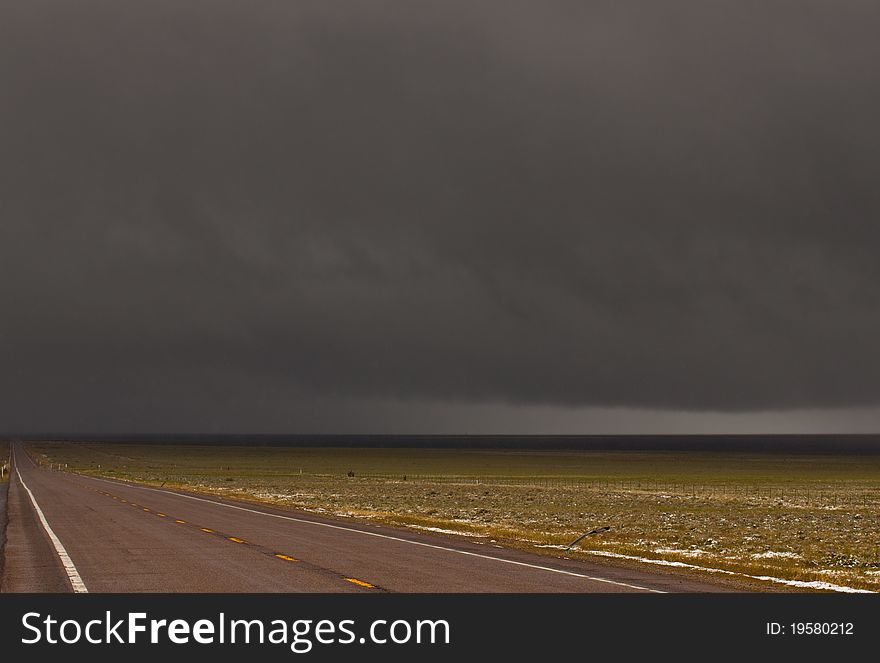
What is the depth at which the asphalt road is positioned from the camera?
52.1 ft

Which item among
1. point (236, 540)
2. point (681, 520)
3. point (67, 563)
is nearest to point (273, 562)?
point (67, 563)

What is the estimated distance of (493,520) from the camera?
41.6m

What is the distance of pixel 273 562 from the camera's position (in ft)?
64.7

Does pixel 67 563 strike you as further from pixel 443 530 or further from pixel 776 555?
pixel 776 555

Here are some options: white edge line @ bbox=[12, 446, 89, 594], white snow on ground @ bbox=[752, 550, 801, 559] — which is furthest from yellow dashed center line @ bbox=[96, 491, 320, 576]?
white snow on ground @ bbox=[752, 550, 801, 559]

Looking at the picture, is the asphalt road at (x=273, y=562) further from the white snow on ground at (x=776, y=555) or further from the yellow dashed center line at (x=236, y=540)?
the white snow on ground at (x=776, y=555)

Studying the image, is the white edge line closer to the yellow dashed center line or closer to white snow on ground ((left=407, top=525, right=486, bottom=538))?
the yellow dashed center line

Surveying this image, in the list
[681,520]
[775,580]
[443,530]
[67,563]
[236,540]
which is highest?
[775,580]
